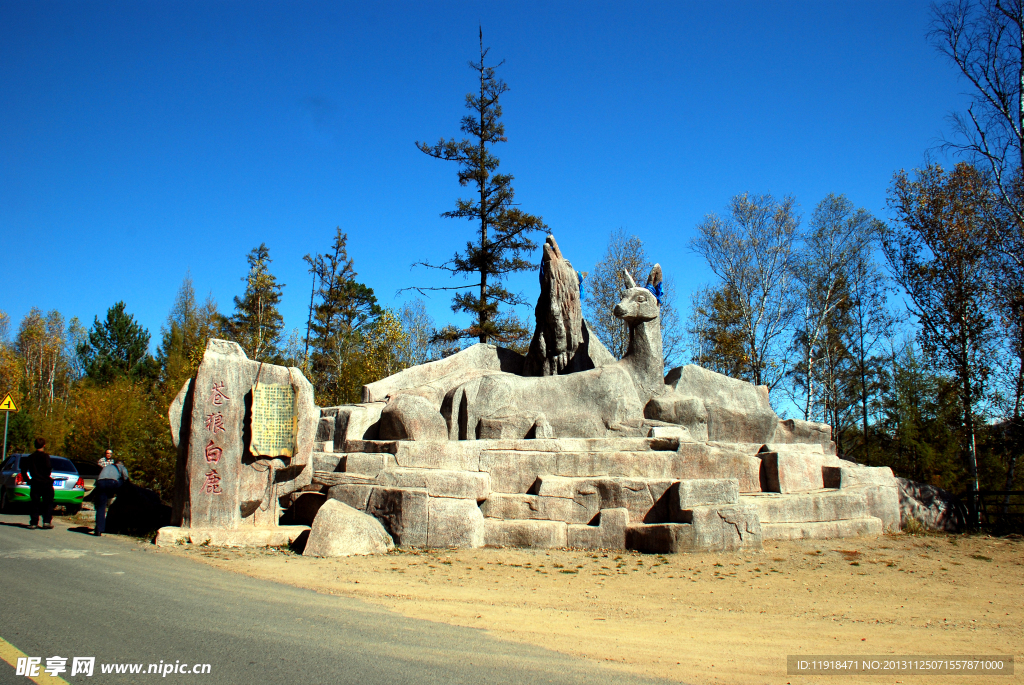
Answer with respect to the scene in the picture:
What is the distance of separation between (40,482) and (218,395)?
398cm

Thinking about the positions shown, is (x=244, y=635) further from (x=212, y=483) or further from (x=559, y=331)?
(x=559, y=331)

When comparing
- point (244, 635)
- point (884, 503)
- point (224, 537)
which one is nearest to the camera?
point (244, 635)

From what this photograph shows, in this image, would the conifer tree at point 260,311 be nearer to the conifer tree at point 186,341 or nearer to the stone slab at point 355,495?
the conifer tree at point 186,341

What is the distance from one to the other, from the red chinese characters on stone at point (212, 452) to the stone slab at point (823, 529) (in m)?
8.12

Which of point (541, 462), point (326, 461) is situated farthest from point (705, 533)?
point (326, 461)

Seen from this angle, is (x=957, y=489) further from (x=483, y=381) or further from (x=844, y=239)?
(x=483, y=381)

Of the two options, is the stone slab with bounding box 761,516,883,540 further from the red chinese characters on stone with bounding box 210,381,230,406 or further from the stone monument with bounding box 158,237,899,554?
the red chinese characters on stone with bounding box 210,381,230,406

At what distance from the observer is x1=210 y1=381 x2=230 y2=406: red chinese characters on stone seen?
8.88m

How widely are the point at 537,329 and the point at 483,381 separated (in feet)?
10.6

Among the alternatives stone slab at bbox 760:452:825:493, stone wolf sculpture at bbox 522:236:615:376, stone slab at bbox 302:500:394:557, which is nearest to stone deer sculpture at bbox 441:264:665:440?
stone wolf sculpture at bbox 522:236:615:376

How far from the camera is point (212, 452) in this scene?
28.7ft

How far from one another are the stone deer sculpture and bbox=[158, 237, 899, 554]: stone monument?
28mm

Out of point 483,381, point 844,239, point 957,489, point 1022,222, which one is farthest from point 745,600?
point 844,239

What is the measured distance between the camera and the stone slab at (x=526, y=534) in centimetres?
908
